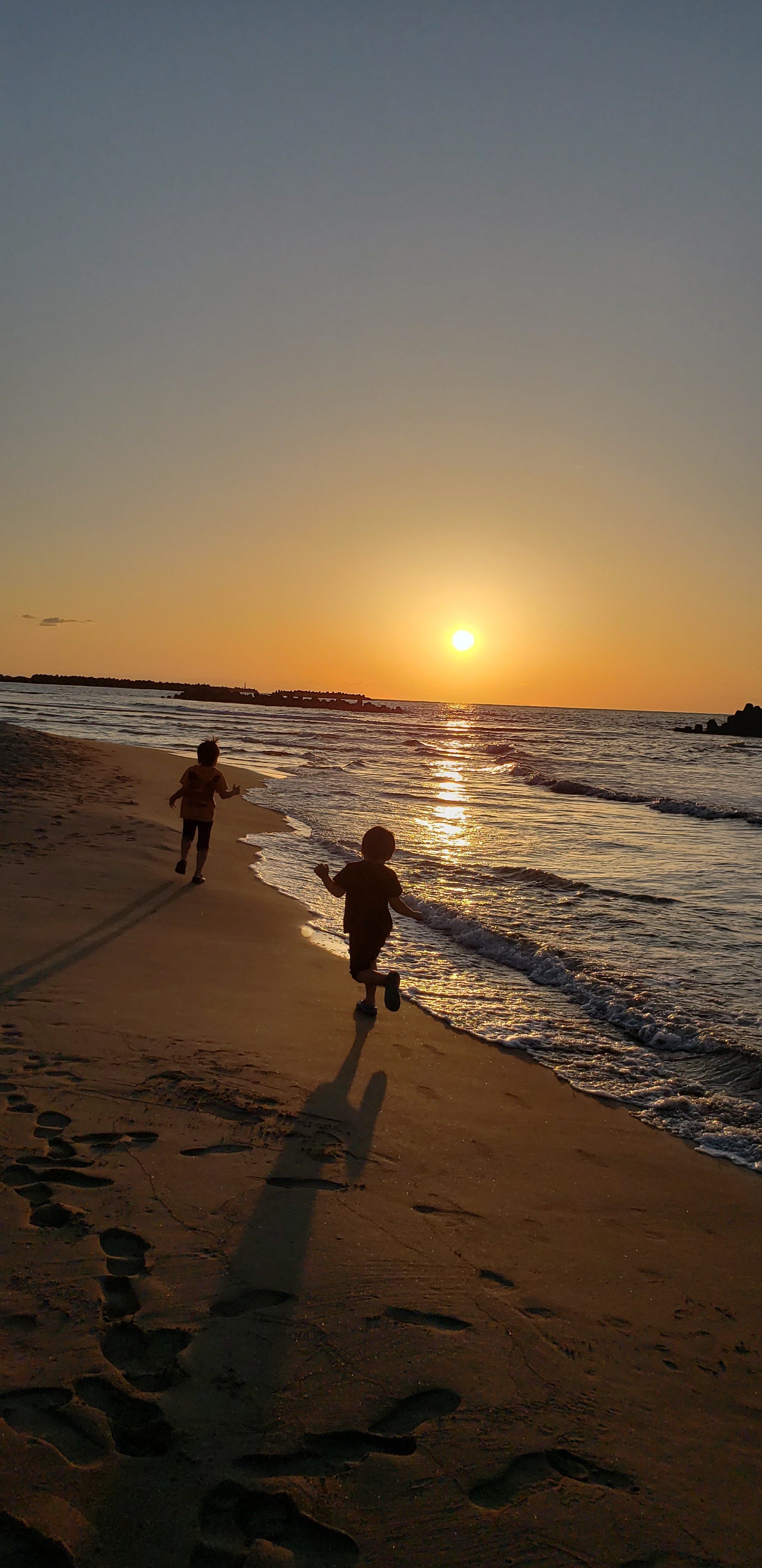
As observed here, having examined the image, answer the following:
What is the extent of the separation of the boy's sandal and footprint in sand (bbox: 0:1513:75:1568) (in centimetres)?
428

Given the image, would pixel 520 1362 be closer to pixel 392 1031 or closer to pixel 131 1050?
pixel 131 1050

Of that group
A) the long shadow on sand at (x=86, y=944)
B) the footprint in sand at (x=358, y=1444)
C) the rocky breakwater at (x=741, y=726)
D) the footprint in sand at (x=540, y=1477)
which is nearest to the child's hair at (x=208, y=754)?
the long shadow on sand at (x=86, y=944)

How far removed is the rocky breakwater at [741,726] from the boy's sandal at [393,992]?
3757 inches

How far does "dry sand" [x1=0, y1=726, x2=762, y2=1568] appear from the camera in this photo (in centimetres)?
236

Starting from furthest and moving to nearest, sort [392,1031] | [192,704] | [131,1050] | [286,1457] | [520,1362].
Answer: [192,704], [392,1031], [131,1050], [520,1362], [286,1457]

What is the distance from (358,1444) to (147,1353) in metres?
0.74

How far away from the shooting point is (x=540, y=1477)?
256 centimetres

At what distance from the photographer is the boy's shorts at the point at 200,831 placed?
1110 cm

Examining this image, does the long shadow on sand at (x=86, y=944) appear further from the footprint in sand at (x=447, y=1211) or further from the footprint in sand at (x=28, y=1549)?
the footprint in sand at (x=28, y=1549)

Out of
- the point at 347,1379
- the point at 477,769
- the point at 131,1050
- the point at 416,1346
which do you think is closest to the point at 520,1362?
the point at 416,1346

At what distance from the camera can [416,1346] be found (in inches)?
119

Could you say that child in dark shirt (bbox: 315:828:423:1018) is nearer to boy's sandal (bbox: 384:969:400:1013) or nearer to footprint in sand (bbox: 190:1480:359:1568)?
boy's sandal (bbox: 384:969:400:1013)

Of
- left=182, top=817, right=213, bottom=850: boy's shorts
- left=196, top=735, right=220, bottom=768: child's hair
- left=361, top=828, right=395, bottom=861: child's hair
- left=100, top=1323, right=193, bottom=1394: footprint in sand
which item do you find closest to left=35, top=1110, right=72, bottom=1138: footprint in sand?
left=100, top=1323, right=193, bottom=1394: footprint in sand

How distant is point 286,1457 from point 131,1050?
3085 millimetres
